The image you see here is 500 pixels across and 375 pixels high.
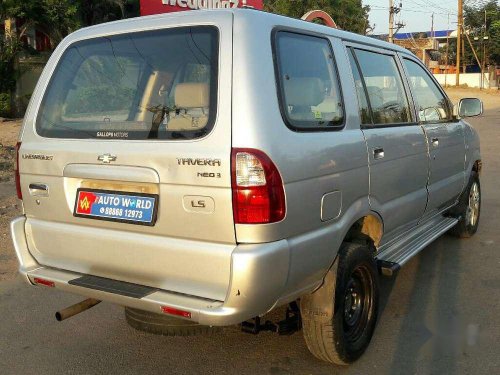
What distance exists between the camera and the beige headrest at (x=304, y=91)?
2.83 metres

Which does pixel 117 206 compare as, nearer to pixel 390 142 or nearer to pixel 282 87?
pixel 282 87

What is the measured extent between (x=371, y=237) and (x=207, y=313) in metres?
1.55

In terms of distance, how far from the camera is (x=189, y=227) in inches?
104

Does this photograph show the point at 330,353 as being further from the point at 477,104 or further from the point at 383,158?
the point at 477,104

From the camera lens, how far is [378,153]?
11.2 ft

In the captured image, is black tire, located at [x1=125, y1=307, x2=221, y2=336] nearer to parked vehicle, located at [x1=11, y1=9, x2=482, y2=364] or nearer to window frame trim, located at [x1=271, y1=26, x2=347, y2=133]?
parked vehicle, located at [x1=11, y1=9, x2=482, y2=364]

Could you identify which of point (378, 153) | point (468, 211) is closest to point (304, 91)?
point (378, 153)

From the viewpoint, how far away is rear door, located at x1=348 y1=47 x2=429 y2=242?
3461 millimetres

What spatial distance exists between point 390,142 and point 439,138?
1136 millimetres

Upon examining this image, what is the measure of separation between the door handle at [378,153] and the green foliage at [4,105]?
19619 millimetres

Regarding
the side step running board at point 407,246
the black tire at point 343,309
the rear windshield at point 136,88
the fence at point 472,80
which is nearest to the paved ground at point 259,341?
the black tire at point 343,309

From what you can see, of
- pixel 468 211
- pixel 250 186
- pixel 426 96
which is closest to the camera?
pixel 250 186

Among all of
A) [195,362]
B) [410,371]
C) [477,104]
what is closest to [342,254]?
[410,371]

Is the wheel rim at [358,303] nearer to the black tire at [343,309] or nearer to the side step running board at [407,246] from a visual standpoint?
the black tire at [343,309]
